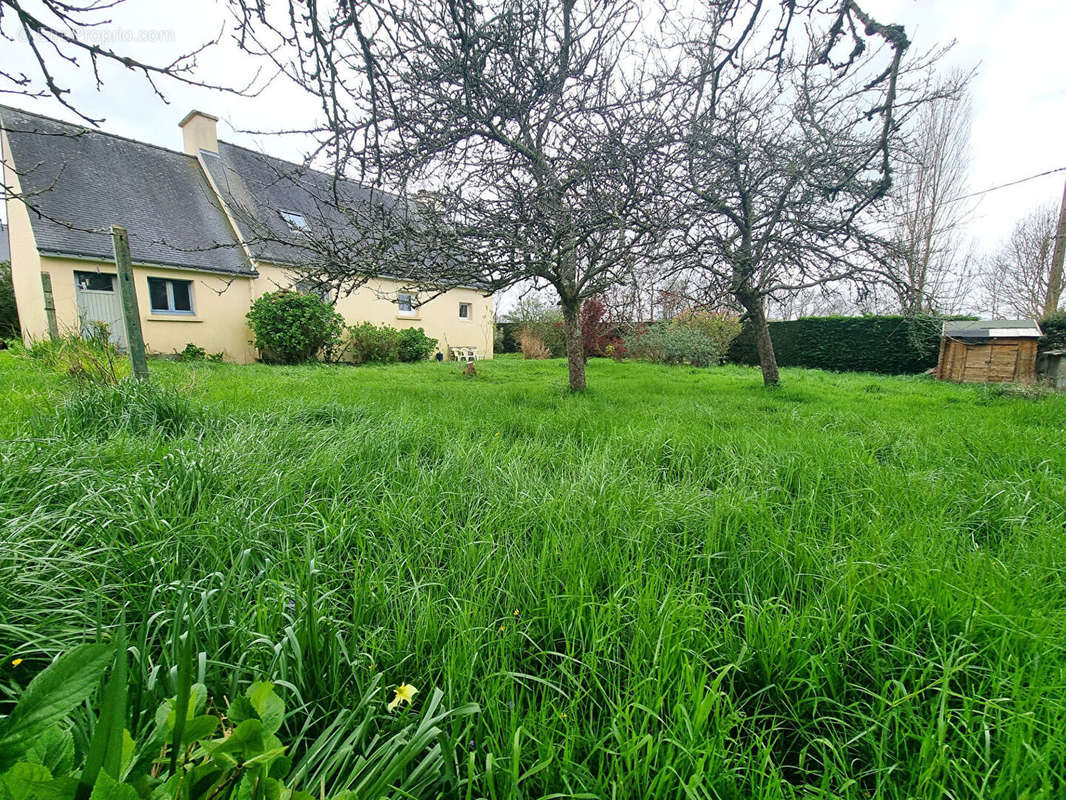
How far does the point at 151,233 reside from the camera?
1123 cm

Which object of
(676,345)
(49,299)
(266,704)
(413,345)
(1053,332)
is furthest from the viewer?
(413,345)

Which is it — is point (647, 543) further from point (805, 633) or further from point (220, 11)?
point (220, 11)

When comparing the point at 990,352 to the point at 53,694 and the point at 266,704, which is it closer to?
the point at 266,704

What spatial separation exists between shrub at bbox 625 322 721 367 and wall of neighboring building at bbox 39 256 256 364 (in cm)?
1215

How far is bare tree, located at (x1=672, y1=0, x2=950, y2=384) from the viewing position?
420 cm

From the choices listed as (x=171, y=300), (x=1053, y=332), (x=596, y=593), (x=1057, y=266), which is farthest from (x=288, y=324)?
(x=1057, y=266)

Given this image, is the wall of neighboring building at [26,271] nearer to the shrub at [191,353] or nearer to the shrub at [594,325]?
the shrub at [191,353]

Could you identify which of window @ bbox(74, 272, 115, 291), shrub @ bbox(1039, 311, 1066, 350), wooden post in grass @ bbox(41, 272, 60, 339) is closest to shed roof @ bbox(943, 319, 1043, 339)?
shrub @ bbox(1039, 311, 1066, 350)

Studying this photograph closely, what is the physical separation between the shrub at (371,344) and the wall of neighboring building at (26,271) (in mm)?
6828

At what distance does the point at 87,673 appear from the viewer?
60 cm

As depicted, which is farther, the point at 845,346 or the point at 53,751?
the point at 845,346

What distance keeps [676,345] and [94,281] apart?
16.0m

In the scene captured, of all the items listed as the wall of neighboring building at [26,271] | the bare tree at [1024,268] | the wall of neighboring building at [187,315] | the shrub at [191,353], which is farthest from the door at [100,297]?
the bare tree at [1024,268]

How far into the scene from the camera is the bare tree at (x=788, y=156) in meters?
4.20
